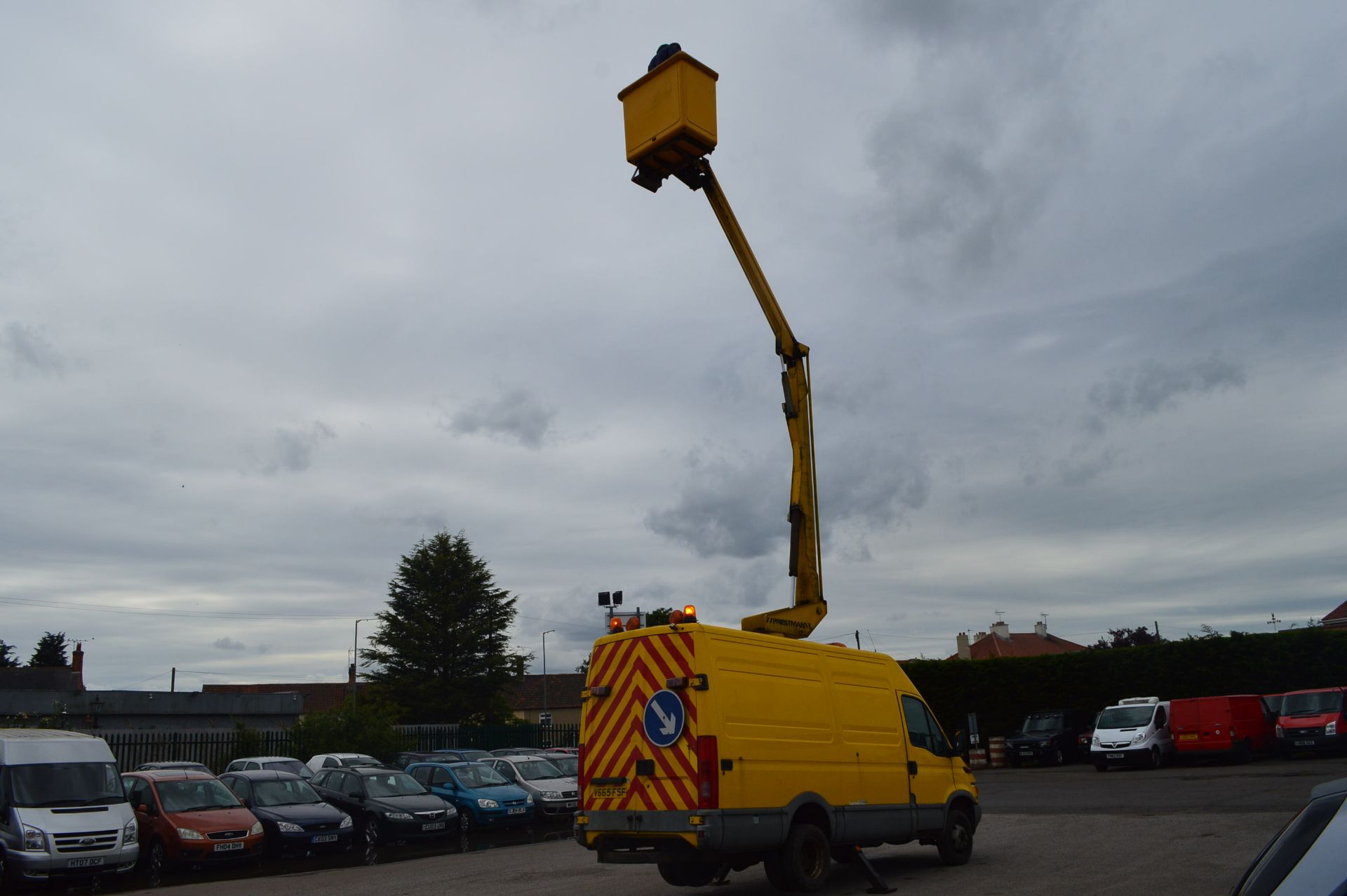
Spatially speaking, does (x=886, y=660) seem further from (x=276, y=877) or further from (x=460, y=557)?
(x=460, y=557)

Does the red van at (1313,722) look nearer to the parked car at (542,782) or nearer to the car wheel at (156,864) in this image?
the parked car at (542,782)

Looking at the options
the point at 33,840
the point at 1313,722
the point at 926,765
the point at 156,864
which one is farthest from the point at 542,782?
the point at 1313,722

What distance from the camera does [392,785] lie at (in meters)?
19.5

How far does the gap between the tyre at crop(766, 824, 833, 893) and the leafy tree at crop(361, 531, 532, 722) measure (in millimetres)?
45421

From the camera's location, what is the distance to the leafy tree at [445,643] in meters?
53.7

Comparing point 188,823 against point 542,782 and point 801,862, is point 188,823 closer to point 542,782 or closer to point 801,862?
point 542,782

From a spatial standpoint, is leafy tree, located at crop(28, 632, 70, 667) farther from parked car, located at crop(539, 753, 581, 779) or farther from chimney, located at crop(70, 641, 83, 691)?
parked car, located at crop(539, 753, 581, 779)

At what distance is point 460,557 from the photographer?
57.5 metres

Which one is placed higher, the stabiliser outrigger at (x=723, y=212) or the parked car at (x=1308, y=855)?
the stabiliser outrigger at (x=723, y=212)

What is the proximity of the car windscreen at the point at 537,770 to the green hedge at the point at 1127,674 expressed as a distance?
62.4 ft

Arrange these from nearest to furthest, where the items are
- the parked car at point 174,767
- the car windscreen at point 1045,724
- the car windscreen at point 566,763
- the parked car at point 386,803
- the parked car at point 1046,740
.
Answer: the parked car at point 386,803, the parked car at point 174,767, the car windscreen at point 566,763, the parked car at point 1046,740, the car windscreen at point 1045,724

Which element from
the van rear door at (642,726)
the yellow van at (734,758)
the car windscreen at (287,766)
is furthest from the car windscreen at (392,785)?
the van rear door at (642,726)

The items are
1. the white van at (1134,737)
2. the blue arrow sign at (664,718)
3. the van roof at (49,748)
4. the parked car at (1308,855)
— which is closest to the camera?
the parked car at (1308,855)

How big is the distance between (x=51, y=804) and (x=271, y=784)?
4152mm
